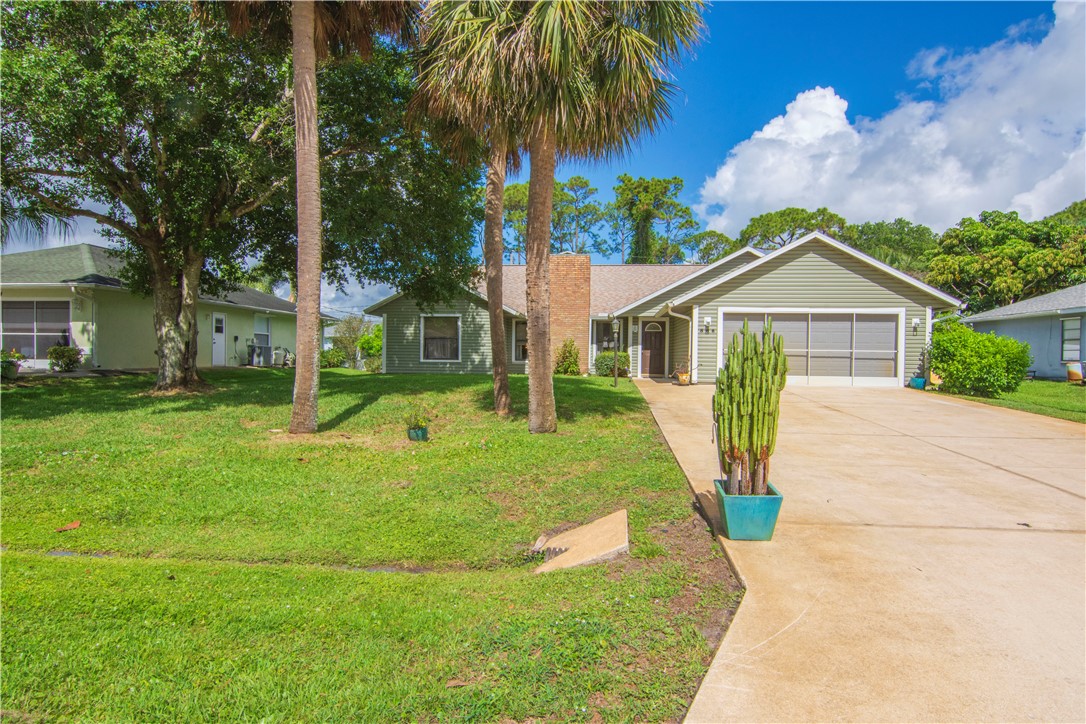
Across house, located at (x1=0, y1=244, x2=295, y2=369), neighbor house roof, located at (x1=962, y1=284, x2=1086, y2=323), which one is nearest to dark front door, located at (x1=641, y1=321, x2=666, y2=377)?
neighbor house roof, located at (x1=962, y1=284, x2=1086, y2=323)

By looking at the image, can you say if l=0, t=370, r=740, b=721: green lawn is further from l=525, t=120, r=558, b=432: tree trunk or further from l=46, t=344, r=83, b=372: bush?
l=46, t=344, r=83, b=372: bush

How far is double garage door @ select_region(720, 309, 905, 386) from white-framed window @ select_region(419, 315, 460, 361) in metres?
9.92

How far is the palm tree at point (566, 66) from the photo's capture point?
23.2 ft

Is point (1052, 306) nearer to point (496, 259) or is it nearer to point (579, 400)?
point (579, 400)

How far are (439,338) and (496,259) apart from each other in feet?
36.4

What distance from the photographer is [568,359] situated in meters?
20.5

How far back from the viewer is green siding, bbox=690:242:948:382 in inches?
639

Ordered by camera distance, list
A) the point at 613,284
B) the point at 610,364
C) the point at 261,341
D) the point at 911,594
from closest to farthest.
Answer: the point at 911,594 → the point at 610,364 → the point at 613,284 → the point at 261,341

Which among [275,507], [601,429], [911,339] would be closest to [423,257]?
[601,429]

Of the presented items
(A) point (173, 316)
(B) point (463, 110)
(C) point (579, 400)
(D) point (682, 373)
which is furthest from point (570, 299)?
(B) point (463, 110)

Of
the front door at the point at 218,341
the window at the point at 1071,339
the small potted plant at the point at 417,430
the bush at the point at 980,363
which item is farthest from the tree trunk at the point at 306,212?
the window at the point at 1071,339

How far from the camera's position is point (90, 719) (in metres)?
2.38

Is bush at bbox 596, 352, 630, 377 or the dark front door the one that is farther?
the dark front door

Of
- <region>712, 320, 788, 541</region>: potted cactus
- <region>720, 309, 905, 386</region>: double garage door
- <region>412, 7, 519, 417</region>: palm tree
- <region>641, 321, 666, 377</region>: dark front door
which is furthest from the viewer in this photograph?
<region>641, 321, 666, 377</region>: dark front door
